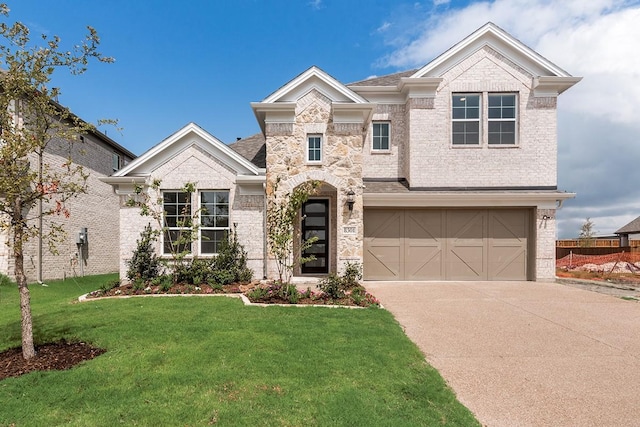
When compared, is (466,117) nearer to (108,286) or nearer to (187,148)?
(187,148)

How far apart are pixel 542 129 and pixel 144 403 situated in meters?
14.2

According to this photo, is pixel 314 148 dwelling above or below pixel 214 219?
above

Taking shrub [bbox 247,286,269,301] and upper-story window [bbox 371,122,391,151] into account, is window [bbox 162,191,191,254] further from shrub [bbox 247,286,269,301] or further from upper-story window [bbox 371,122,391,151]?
upper-story window [bbox 371,122,391,151]

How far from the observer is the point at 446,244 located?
12680 millimetres

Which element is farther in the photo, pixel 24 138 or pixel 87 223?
pixel 87 223

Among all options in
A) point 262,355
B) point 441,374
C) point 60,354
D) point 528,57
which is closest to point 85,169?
point 60,354

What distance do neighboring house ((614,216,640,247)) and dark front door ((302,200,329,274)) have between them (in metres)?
34.2

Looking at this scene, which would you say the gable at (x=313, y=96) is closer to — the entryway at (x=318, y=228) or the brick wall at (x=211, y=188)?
the brick wall at (x=211, y=188)

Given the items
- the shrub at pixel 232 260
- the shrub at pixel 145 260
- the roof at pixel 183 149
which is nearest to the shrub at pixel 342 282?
the shrub at pixel 232 260

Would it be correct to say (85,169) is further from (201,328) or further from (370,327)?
(370,327)

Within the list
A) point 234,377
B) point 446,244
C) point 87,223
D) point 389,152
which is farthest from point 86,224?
point 234,377

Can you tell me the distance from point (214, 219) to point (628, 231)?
40262 mm

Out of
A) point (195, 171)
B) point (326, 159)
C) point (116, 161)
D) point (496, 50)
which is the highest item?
point (496, 50)

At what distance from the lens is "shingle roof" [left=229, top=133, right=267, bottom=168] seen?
1327 centimetres
